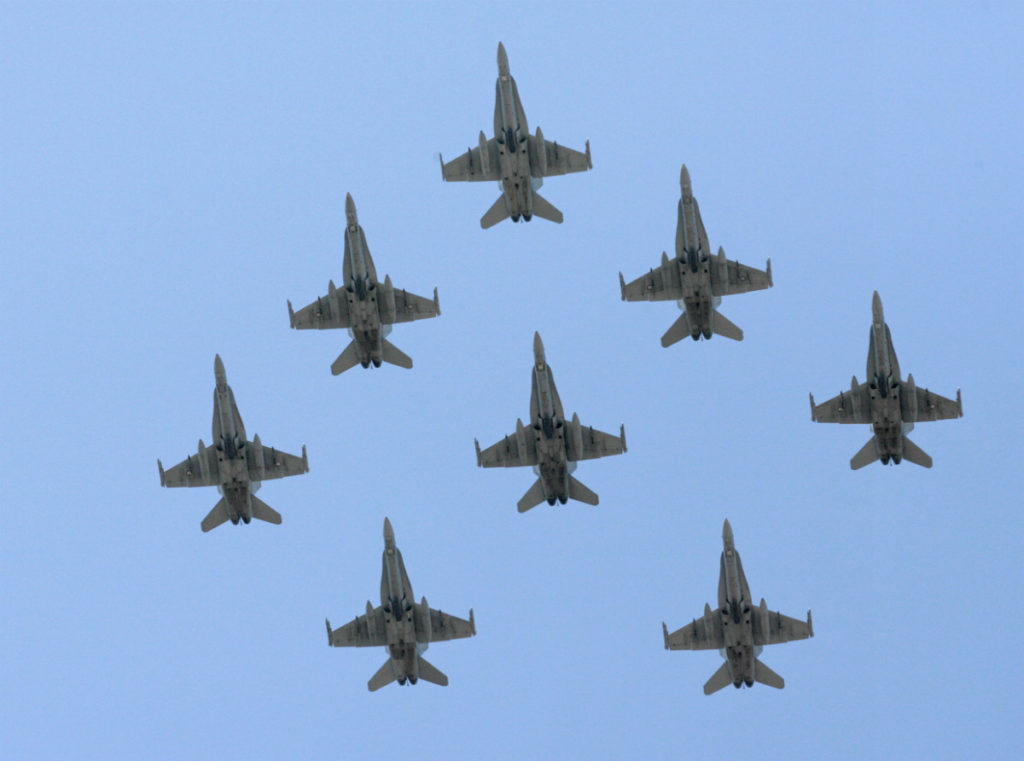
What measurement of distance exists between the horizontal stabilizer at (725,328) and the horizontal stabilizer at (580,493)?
30.3 feet

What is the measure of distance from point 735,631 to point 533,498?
35.9 feet

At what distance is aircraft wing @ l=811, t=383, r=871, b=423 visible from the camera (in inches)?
4134

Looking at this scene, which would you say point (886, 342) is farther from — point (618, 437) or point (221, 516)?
point (221, 516)

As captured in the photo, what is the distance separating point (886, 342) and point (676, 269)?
984 centimetres

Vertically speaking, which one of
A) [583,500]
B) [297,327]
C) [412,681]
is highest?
[297,327]

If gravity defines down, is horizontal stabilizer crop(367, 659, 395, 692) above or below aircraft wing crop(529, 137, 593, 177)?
below

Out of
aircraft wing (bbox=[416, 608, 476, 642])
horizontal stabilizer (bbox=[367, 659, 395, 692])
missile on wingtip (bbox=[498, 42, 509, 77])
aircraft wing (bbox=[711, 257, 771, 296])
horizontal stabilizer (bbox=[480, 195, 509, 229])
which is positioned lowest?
horizontal stabilizer (bbox=[367, 659, 395, 692])

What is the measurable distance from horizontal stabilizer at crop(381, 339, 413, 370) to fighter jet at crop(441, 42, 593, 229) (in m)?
6.92

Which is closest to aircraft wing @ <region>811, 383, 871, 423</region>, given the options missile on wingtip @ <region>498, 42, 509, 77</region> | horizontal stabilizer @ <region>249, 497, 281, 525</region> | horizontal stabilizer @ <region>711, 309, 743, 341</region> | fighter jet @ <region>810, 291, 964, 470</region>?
fighter jet @ <region>810, 291, 964, 470</region>

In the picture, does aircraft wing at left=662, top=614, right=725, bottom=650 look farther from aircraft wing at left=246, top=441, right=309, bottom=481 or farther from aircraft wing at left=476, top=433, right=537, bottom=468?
aircraft wing at left=246, top=441, right=309, bottom=481

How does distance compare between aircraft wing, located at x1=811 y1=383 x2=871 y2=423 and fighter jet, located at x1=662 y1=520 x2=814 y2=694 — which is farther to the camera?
aircraft wing, located at x1=811 y1=383 x2=871 y2=423

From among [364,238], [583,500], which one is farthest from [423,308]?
[583,500]

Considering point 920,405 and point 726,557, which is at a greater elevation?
point 920,405

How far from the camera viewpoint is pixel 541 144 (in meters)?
104
